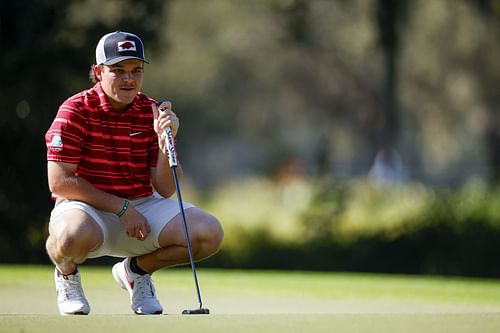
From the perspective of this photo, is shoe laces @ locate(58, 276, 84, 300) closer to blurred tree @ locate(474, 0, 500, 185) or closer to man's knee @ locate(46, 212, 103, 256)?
man's knee @ locate(46, 212, 103, 256)

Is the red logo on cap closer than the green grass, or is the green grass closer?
the green grass

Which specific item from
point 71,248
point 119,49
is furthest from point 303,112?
point 71,248

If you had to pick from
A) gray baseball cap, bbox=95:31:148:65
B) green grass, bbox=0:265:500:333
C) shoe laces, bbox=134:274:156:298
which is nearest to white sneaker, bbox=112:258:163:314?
shoe laces, bbox=134:274:156:298

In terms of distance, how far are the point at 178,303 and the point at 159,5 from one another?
35.3ft

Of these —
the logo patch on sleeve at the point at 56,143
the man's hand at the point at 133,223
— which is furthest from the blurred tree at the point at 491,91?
the logo patch on sleeve at the point at 56,143

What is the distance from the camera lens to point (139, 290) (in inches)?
271

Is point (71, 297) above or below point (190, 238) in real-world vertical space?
below

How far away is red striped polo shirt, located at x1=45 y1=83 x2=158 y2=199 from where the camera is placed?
658 centimetres

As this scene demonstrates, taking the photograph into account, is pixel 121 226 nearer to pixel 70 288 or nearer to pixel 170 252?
pixel 170 252

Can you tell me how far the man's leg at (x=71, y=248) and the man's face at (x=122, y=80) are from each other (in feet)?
2.26

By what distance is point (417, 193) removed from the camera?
1869 centimetres

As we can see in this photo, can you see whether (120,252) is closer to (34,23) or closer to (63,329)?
(63,329)

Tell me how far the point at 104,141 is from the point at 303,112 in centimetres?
3960

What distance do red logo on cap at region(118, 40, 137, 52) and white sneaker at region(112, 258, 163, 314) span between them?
1281 mm
